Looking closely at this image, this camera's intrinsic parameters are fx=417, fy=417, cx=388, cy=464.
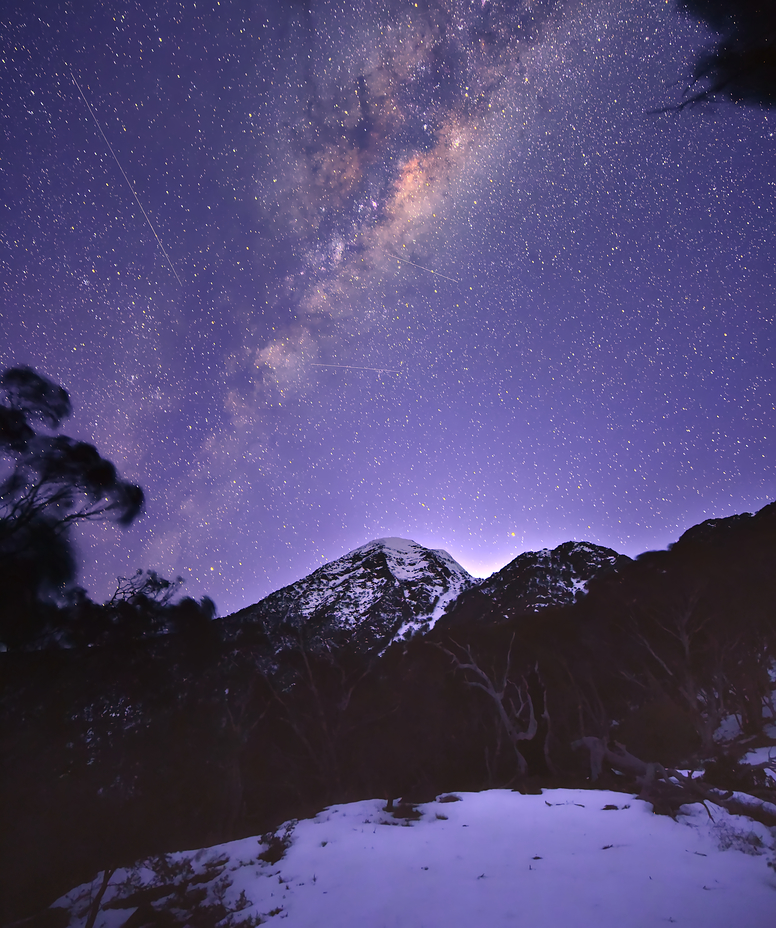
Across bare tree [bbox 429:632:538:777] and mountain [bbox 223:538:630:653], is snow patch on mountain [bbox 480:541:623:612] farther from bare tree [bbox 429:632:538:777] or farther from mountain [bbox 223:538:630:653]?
bare tree [bbox 429:632:538:777]

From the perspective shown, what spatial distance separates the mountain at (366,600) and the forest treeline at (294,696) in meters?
3.80

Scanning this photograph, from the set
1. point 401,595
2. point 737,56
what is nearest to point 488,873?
point 737,56

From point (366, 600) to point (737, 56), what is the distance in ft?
209

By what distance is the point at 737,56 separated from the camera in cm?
708

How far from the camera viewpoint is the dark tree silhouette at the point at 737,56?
688 cm

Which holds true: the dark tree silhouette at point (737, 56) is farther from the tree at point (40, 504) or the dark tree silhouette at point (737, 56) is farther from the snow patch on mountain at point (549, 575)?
the snow patch on mountain at point (549, 575)

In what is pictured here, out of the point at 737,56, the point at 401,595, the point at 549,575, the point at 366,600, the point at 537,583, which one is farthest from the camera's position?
the point at 401,595

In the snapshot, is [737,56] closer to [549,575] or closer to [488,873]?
[488,873]

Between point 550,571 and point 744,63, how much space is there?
127 ft

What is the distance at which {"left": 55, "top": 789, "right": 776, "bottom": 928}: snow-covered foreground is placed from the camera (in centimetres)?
693

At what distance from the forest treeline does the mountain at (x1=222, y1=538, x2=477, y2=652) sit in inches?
150

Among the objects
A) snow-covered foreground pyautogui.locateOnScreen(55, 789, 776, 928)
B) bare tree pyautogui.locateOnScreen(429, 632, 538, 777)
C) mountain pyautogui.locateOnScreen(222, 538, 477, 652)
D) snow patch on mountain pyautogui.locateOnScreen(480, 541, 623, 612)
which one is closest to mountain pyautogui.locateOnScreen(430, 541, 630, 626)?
snow patch on mountain pyautogui.locateOnScreen(480, 541, 623, 612)

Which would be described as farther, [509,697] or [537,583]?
[537,583]

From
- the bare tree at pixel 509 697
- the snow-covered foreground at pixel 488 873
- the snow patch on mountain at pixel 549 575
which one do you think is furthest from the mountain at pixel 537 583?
the snow-covered foreground at pixel 488 873
